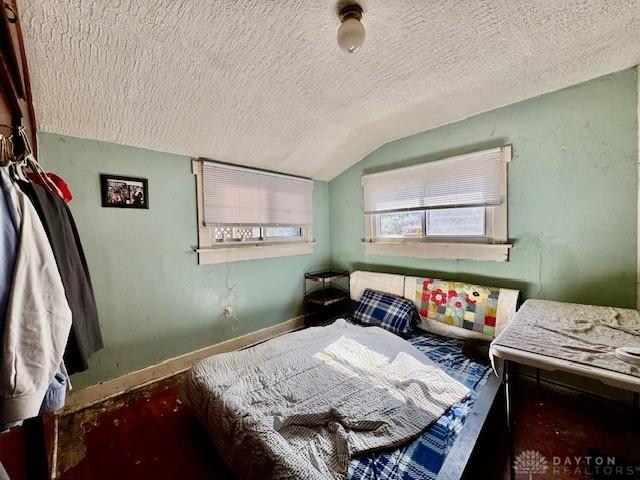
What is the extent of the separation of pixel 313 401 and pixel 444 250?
1.83 m

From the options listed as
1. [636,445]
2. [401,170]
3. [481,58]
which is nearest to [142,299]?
[401,170]

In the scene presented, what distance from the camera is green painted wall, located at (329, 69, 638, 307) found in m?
1.70

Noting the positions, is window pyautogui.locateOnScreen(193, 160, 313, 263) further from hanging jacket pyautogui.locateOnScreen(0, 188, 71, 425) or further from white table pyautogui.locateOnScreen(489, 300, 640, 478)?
white table pyautogui.locateOnScreen(489, 300, 640, 478)

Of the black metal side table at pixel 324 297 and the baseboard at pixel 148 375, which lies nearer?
the baseboard at pixel 148 375

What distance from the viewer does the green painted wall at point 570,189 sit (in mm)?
1700

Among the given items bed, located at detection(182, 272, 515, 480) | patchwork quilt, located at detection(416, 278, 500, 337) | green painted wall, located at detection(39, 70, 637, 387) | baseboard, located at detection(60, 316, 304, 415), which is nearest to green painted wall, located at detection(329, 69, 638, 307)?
green painted wall, located at detection(39, 70, 637, 387)

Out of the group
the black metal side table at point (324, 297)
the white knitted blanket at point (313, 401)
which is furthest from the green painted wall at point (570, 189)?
the black metal side table at point (324, 297)

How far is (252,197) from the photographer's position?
2781 millimetres

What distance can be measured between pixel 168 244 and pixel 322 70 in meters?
1.87

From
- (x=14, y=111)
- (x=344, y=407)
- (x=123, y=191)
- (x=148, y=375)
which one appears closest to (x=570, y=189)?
(x=344, y=407)

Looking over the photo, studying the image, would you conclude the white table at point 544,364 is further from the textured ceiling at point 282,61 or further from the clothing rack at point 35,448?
the clothing rack at point 35,448

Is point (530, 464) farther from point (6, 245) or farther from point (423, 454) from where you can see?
point (6, 245)

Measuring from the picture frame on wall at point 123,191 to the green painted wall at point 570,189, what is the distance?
2805mm

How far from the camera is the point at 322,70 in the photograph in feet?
5.45
